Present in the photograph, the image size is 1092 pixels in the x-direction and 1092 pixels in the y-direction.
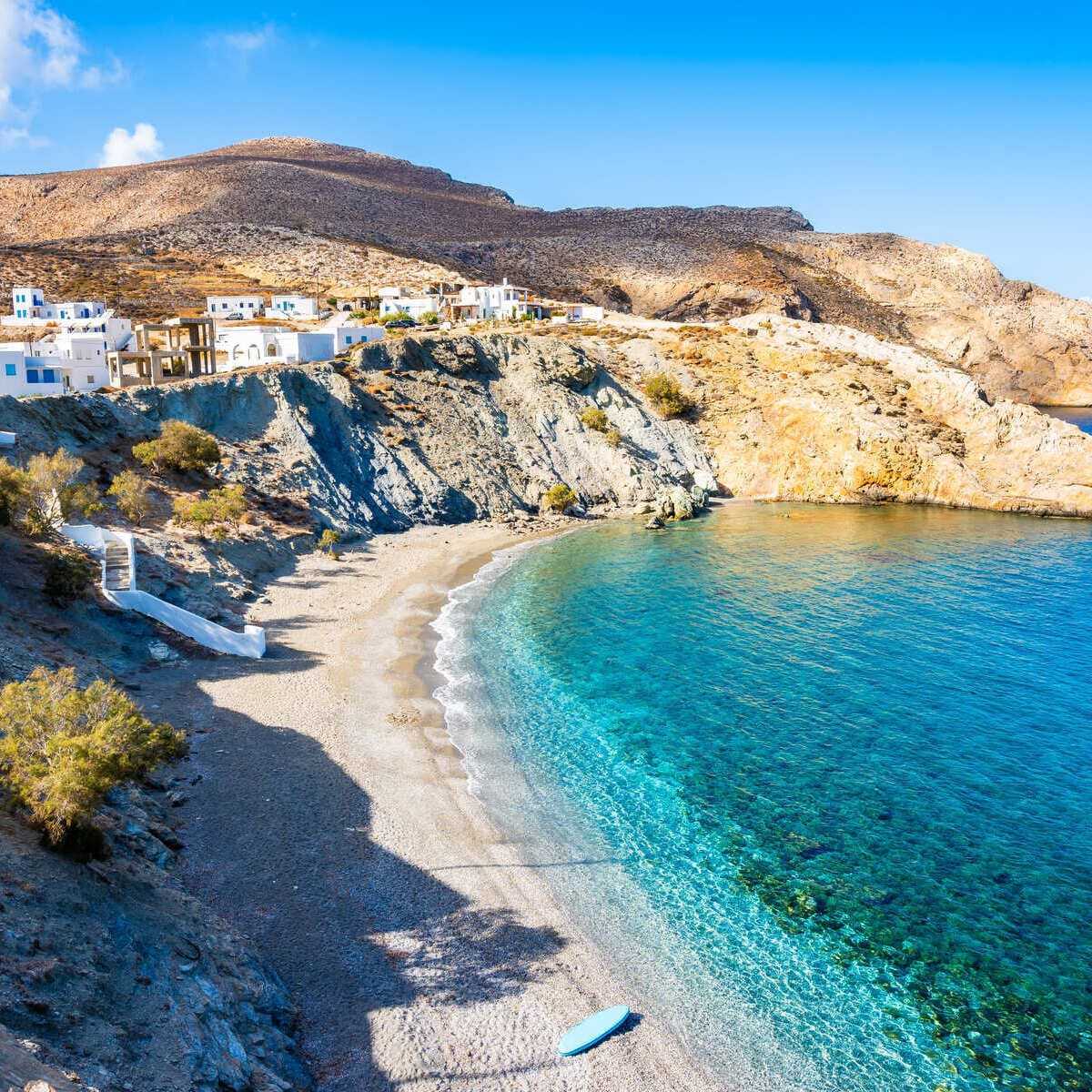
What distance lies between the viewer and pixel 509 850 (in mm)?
19516

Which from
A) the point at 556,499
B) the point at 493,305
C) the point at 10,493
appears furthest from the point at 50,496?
the point at 493,305

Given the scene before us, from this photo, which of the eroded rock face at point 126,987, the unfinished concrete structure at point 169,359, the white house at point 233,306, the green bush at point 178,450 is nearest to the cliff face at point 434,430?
the green bush at point 178,450

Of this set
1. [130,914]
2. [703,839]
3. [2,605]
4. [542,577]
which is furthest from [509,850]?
[542,577]

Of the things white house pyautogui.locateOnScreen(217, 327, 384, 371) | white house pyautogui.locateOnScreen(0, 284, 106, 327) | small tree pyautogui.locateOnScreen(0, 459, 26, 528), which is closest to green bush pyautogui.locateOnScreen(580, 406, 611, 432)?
white house pyautogui.locateOnScreen(217, 327, 384, 371)

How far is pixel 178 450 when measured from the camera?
4112 centimetres

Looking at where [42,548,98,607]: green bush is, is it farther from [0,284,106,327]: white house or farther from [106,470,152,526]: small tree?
[0,284,106,327]: white house

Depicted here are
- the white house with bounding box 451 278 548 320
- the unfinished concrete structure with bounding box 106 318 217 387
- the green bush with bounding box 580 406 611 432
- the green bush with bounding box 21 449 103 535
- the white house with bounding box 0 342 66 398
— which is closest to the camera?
the green bush with bounding box 21 449 103 535

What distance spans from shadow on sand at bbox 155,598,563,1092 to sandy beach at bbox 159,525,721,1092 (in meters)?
0.04

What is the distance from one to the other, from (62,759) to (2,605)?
13.6 metres

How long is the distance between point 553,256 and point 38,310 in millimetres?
78852

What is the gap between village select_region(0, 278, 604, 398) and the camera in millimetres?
48531

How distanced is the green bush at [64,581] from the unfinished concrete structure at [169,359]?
25.3m

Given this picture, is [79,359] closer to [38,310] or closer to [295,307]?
[38,310]

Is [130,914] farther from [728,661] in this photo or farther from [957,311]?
[957,311]
